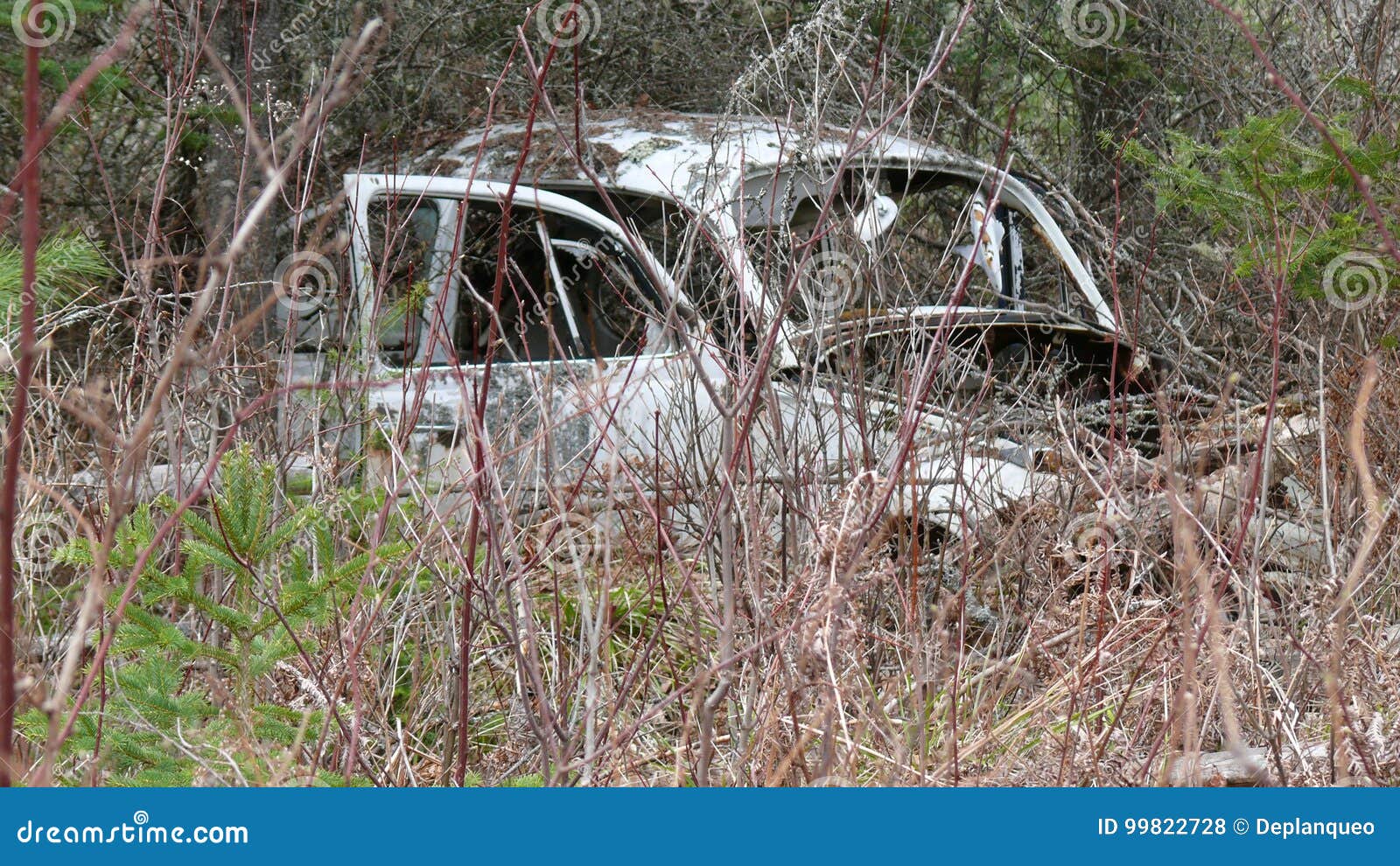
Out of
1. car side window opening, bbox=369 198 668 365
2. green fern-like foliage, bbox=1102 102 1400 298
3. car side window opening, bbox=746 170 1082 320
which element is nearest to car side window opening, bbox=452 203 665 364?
car side window opening, bbox=369 198 668 365

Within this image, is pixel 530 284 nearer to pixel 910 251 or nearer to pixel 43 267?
pixel 43 267

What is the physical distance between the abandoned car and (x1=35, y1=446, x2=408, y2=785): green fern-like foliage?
31cm

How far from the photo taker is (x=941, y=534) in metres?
4.07

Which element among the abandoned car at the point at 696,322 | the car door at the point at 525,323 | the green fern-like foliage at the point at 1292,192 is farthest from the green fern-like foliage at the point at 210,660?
the green fern-like foliage at the point at 1292,192

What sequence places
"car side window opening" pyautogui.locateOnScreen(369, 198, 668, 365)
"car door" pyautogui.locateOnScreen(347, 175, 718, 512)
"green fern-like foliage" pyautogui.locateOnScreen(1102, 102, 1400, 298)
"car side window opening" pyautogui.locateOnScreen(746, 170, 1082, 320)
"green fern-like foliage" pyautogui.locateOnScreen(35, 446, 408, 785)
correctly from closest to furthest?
1. "green fern-like foliage" pyautogui.locateOnScreen(35, 446, 408, 785)
2. "car side window opening" pyautogui.locateOnScreen(746, 170, 1082, 320)
3. "green fern-like foliage" pyautogui.locateOnScreen(1102, 102, 1400, 298)
4. "car door" pyautogui.locateOnScreen(347, 175, 718, 512)
5. "car side window opening" pyautogui.locateOnScreen(369, 198, 668, 365)

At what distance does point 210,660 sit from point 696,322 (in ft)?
4.54

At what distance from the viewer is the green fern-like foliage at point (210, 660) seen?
2107 millimetres

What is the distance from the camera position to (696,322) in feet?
10.3

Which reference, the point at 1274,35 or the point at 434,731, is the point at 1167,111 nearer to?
the point at 1274,35

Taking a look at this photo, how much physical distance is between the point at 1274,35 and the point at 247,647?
688 cm

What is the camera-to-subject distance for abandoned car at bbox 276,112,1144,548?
106 inches

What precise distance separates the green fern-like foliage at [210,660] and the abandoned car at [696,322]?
0.31 meters

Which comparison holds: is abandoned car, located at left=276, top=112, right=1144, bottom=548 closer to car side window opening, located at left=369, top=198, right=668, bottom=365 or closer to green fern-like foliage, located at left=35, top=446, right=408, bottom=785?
car side window opening, located at left=369, top=198, right=668, bottom=365

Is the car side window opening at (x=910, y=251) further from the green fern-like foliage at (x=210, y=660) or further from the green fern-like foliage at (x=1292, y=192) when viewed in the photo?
the green fern-like foliage at (x=210, y=660)
